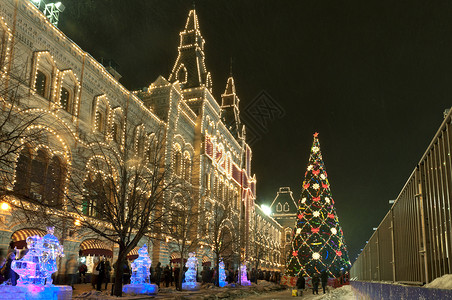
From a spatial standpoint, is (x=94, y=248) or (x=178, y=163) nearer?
A: (x=94, y=248)

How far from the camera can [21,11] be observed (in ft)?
66.0

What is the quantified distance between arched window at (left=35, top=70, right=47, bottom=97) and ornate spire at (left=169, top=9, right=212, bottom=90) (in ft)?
74.1

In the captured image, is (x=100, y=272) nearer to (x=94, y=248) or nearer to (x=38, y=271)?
(x=94, y=248)

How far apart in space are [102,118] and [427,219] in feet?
75.5

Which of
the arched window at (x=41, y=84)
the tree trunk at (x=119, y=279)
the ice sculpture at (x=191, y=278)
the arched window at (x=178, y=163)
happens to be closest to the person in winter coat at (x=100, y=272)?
the tree trunk at (x=119, y=279)

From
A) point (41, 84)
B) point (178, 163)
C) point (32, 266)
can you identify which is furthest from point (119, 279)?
point (178, 163)

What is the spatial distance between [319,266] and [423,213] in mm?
35118

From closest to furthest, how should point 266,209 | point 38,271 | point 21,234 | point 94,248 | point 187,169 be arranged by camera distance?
point 38,271 → point 21,234 → point 94,248 → point 187,169 → point 266,209

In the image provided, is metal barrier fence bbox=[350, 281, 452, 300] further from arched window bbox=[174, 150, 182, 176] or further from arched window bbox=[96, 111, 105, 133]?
arched window bbox=[174, 150, 182, 176]

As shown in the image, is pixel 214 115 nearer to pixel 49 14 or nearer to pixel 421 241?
pixel 49 14

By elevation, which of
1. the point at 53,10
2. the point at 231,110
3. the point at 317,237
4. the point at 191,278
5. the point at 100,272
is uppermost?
the point at 231,110

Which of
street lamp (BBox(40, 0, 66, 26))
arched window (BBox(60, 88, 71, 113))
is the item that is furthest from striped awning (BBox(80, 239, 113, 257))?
street lamp (BBox(40, 0, 66, 26))

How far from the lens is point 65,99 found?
77.2 feet

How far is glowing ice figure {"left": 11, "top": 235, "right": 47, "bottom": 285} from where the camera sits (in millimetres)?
11648
